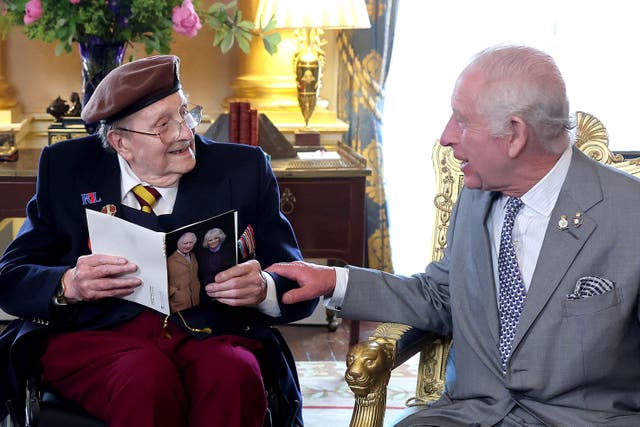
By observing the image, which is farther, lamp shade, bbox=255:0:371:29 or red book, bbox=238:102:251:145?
lamp shade, bbox=255:0:371:29

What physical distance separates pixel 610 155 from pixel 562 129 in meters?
0.40

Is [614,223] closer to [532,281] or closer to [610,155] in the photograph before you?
[532,281]

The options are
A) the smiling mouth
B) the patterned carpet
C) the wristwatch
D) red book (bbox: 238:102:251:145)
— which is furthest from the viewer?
red book (bbox: 238:102:251:145)

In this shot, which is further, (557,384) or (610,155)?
(610,155)

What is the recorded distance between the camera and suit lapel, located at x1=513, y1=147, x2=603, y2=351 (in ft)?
7.27

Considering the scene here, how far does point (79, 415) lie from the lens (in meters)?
2.49

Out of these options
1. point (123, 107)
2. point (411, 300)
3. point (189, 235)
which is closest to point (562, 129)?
point (411, 300)

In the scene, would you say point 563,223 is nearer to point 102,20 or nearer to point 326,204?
point 326,204

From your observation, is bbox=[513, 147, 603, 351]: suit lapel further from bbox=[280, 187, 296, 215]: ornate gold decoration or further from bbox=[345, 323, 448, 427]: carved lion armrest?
bbox=[280, 187, 296, 215]: ornate gold decoration

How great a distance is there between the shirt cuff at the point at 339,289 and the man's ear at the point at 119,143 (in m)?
0.68

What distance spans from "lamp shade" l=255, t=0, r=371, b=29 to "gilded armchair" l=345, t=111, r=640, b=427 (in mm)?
1729

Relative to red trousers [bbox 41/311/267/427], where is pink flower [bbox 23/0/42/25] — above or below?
above

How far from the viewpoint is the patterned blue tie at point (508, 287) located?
2295mm

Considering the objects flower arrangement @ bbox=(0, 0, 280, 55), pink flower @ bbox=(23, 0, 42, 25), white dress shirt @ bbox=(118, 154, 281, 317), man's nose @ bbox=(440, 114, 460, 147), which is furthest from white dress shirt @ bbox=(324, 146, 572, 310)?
pink flower @ bbox=(23, 0, 42, 25)
